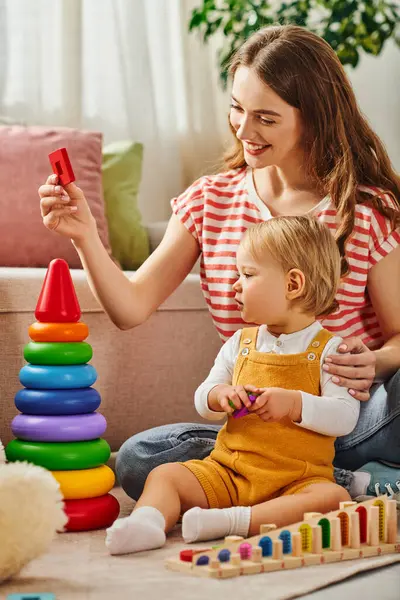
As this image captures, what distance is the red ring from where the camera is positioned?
1.51 metres

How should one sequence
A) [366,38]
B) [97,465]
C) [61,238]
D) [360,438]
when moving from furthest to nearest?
[366,38], [61,238], [360,438], [97,465]

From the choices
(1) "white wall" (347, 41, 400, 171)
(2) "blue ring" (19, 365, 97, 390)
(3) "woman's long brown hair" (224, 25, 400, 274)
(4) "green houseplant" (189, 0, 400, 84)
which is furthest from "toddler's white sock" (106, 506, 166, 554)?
(1) "white wall" (347, 41, 400, 171)

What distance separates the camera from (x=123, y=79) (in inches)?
117

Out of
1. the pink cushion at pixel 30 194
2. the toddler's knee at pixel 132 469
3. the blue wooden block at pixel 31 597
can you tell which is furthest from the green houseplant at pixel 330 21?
the blue wooden block at pixel 31 597

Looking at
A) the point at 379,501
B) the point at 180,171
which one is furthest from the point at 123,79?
the point at 379,501

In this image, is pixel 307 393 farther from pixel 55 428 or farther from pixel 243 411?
pixel 55 428

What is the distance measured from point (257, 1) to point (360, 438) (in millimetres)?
1792

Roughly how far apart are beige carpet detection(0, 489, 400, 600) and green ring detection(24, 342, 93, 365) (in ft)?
0.97

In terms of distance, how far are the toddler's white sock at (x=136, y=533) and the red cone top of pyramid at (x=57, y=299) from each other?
0.34 m

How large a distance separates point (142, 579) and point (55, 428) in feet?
1.13

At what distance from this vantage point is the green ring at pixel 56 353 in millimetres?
1521

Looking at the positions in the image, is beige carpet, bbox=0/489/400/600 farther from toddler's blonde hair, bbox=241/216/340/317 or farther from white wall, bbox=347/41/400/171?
white wall, bbox=347/41/400/171

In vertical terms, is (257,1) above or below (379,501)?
above

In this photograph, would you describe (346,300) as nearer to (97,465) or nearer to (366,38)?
(97,465)
